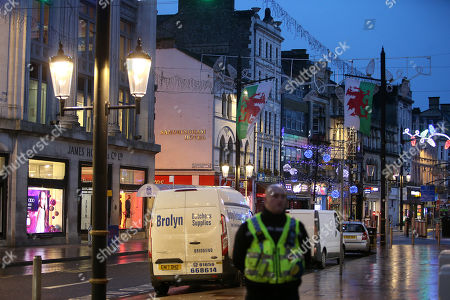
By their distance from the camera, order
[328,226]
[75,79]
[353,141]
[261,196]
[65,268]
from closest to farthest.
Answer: [65,268], [328,226], [75,79], [261,196], [353,141]

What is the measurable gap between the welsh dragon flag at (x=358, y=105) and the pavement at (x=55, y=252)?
10.6 metres

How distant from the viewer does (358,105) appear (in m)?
27.2

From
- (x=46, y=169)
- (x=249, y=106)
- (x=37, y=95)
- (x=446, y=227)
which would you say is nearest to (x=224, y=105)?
(x=446, y=227)

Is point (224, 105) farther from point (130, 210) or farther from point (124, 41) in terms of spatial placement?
point (130, 210)

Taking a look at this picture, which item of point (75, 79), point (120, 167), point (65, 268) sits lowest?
point (65, 268)

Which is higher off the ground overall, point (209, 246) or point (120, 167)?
point (120, 167)

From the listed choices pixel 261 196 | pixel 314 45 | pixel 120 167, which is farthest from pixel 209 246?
pixel 261 196

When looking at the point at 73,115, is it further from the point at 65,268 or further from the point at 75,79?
the point at 65,268

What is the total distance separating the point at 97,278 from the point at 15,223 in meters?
25.0

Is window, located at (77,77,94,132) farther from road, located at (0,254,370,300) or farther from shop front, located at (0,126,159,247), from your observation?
road, located at (0,254,370,300)

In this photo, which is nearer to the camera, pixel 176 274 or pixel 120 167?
pixel 176 274

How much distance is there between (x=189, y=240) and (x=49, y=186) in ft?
67.9

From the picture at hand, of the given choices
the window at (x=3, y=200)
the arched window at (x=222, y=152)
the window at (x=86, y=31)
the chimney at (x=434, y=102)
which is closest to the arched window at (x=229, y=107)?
the arched window at (x=222, y=152)

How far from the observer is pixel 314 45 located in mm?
36125
